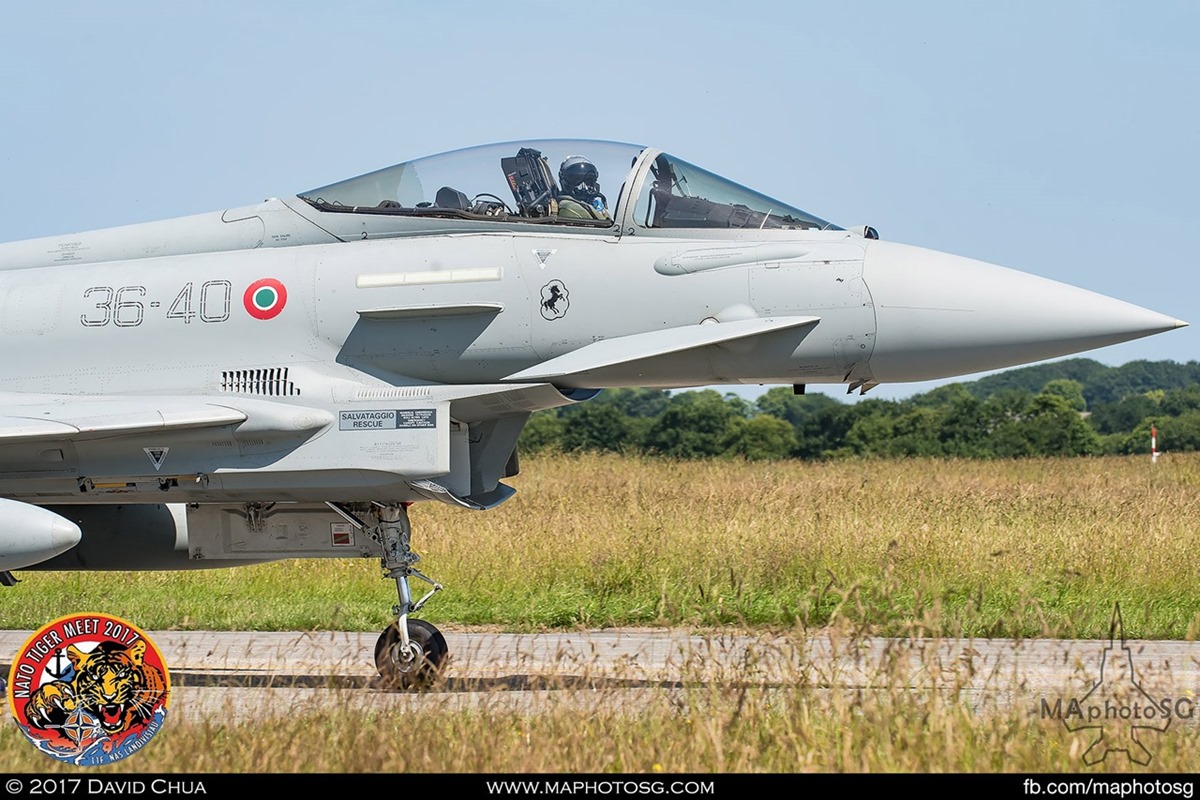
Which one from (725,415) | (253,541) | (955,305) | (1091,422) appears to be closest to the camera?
(955,305)

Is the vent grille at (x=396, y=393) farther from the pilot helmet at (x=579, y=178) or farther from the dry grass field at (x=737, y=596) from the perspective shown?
the dry grass field at (x=737, y=596)

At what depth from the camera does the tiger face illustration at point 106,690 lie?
5934 millimetres

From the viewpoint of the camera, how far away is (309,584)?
43.4 feet

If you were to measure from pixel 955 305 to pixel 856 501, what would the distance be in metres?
9.86

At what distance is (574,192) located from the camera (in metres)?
7.99

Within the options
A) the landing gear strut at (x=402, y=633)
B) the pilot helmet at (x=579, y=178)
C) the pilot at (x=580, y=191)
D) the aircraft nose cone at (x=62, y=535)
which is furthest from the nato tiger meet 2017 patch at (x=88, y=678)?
the pilot helmet at (x=579, y=178)

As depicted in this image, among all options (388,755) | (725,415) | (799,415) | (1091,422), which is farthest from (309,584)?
(799,415)

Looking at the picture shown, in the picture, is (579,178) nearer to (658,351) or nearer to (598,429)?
(658,351)

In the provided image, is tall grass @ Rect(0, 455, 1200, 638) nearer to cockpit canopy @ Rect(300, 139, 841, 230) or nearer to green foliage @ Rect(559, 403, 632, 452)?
cockpit canopy @ Rect(300, 139, 841, 230)

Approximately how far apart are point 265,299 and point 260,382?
1.65 feet

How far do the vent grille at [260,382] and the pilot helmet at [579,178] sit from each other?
196 cm

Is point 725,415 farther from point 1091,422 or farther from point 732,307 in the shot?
point 732,307

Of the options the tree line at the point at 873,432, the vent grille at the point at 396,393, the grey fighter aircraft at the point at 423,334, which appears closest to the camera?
the grey fighter aircraft at the point at 423,334

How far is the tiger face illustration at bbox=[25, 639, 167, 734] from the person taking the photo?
19.5 ft
